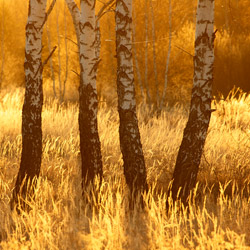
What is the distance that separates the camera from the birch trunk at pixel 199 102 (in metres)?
4.76

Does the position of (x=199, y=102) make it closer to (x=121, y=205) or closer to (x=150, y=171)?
(x=121, y=205)

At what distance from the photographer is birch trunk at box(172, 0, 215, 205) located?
476 centimetres

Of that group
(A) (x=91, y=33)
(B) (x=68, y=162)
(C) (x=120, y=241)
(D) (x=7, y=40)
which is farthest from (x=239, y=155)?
(D) (x=7, y=40)

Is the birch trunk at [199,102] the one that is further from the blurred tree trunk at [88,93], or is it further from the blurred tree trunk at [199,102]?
the blurred tree trunk at [88,93]

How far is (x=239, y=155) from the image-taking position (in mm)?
7188

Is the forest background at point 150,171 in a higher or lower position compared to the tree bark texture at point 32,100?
lower

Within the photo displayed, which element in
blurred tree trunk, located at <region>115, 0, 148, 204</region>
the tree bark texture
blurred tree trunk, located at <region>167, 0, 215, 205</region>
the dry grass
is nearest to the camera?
the dry grass

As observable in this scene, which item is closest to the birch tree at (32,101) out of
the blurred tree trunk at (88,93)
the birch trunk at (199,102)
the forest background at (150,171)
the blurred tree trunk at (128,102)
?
the forest background at (150,171)

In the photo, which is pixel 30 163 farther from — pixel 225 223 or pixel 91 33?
pixel 225 223

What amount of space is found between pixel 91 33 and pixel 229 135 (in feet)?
15.2

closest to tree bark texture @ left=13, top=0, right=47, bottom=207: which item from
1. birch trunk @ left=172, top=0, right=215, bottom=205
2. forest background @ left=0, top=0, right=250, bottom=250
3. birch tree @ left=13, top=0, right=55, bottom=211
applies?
birch tree @ left=13, top=0, right=55, bottom=211

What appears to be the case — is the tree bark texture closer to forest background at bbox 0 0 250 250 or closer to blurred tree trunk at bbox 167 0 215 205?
forest background at bbox 0 0 250 250

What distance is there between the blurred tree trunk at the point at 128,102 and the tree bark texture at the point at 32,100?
886 millimetres

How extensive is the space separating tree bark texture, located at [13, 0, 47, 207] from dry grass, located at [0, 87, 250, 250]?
A: 0.26 m
